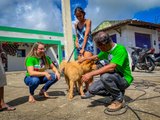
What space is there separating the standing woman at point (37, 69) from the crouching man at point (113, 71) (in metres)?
1.25

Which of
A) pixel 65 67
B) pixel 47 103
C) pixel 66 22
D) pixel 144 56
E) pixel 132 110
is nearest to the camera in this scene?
pixel 132 110

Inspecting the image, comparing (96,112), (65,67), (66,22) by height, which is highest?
(66,22)

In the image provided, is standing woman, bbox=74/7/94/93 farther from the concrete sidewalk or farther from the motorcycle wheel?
the motorcycle wheel

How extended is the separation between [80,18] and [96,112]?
2337 mm

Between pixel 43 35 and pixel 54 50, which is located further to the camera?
pixel 54 50

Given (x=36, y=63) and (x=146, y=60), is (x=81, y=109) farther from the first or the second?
(x=146, y=60)

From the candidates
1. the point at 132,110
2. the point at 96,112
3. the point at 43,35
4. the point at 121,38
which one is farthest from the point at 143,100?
the point at 43,35

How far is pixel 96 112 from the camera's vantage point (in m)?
3.47

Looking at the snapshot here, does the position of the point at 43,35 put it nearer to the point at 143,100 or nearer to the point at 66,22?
the point at 66,22

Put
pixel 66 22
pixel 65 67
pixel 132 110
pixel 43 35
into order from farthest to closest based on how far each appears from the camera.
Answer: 1. pixel 43 35
2. pixel 66 22
3. pixel 65 67
4. pixel 132 110

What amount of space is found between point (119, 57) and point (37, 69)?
1.97m

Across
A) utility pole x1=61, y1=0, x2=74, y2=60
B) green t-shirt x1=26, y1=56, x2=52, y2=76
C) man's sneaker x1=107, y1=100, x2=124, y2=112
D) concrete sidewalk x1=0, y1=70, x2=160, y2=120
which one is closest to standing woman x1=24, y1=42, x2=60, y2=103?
green t-shirt x1=26, y1=56, x2=52, y2=76

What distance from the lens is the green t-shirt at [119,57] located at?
10.8 feet

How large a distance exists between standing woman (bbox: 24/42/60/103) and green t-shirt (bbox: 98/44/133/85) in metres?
1.35
